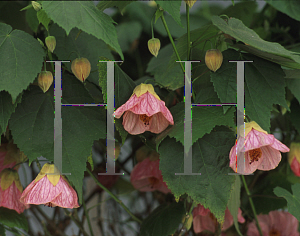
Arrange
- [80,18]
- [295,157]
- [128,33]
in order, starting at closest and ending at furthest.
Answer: [80,18], [295,157], [128,33]

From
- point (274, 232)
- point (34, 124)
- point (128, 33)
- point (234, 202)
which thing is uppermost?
point (128, 33)

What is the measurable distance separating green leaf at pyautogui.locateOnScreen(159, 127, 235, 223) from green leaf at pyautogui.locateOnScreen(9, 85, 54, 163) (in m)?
0.13

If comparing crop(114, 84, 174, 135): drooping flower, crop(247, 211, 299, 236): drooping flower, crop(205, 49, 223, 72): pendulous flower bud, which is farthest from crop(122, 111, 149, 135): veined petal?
crop(247, 211, 299, 236): drooping flower

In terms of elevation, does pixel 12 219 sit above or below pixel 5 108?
below

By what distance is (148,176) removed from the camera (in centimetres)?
54

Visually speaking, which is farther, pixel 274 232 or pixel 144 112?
pixel 274 232

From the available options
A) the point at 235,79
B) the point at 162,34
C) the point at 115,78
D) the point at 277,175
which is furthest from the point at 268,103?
the point at 162,34

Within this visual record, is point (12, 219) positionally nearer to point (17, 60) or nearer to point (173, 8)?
point (17, 60)

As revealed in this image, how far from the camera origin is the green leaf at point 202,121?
0.36 metres

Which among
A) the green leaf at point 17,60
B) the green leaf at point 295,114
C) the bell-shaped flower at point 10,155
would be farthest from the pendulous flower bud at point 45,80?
the green leaf at point 295,114

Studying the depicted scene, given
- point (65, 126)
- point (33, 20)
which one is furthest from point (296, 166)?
point (33, 20)

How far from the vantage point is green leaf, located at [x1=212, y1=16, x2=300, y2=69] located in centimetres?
35

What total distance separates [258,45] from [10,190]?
1.17ft

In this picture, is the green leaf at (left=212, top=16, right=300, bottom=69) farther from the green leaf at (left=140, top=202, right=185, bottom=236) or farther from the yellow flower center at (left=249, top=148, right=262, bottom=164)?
the green leaf at (left=140, top=202, right=185, bottom=236)
